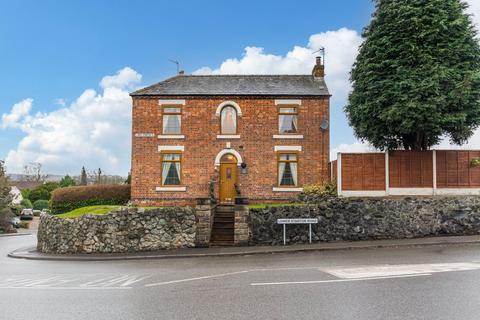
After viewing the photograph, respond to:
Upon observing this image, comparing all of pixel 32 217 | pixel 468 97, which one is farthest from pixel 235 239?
pixel 32 217

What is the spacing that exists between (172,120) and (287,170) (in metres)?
7.01

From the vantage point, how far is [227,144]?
24156 mm

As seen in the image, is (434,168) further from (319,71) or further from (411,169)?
(319,71)

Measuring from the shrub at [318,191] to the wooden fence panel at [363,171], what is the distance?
1.09 meters

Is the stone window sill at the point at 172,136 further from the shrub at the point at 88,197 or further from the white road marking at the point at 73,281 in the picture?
the white road marking at the point at 73,281

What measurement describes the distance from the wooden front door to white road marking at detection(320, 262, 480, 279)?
1269cm

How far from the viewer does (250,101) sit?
24391mm

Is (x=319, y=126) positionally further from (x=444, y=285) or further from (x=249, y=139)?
(x=444, y=285)

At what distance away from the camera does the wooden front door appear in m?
24.0

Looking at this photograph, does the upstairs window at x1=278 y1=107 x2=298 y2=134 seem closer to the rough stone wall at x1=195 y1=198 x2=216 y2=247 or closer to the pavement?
the rough stone wall at x1=195 y1=198 x2=216 y2=247

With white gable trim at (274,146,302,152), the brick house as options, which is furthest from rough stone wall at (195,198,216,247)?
white gable trim at (274,146,302,152)

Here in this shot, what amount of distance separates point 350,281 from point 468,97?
45.2 feet

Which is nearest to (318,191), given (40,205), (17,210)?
(17,210)

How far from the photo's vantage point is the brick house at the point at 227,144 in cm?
2395
